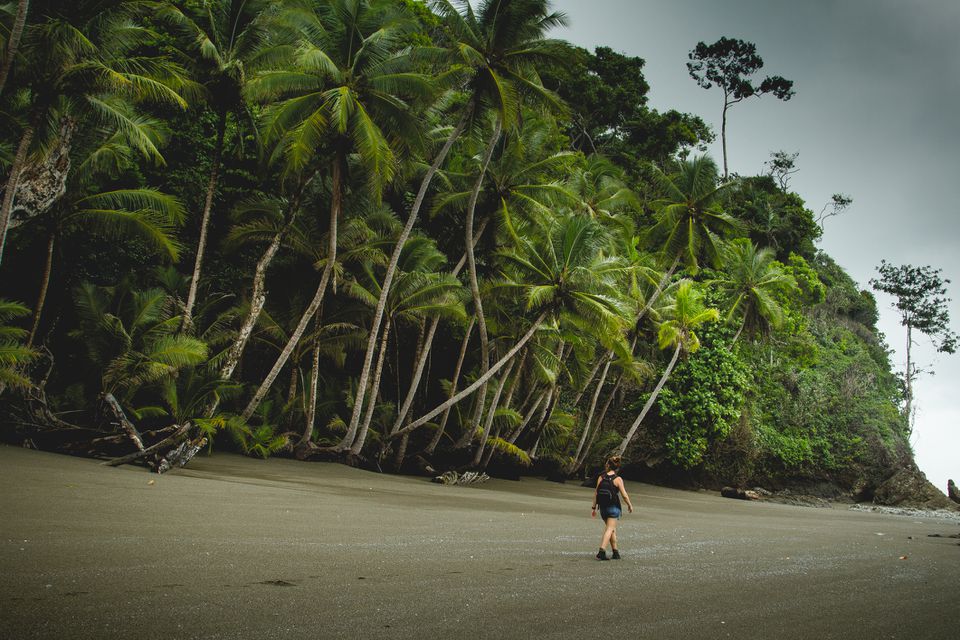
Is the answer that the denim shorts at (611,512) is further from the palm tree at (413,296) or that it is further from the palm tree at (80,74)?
the palm tree at (80,74)

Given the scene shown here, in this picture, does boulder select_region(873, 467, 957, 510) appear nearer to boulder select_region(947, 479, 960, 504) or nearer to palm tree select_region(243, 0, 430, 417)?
boulder select_region(947, 479, 960, 504)

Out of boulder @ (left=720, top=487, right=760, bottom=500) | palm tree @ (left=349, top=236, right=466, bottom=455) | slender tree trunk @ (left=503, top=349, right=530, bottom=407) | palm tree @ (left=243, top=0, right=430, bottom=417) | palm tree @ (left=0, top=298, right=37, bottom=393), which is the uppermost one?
palm tree @ (left=243, top=0, right=430, bottom=417)

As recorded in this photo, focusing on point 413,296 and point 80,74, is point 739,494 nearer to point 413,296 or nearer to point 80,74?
point 413,296

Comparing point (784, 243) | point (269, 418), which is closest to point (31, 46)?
point (269, 418)

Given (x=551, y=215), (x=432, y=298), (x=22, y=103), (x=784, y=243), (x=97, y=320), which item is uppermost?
(x=784, y=243)

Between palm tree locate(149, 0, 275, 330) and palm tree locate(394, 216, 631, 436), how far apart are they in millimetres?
8447

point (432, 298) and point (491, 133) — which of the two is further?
point (491, 133)

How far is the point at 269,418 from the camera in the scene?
18500 mm

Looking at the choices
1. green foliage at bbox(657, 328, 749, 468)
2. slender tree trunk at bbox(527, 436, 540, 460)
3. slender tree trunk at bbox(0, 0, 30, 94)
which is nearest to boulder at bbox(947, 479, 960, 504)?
green foliage at bbox(657, 328, 749, 468)

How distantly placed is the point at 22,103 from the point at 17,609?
14.2 metres

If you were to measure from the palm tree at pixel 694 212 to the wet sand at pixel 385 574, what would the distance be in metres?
16.2

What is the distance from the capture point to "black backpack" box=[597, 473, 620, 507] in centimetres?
727

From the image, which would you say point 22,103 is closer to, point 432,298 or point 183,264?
point 183,264

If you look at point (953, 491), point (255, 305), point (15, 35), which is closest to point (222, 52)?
point (255, 305)
